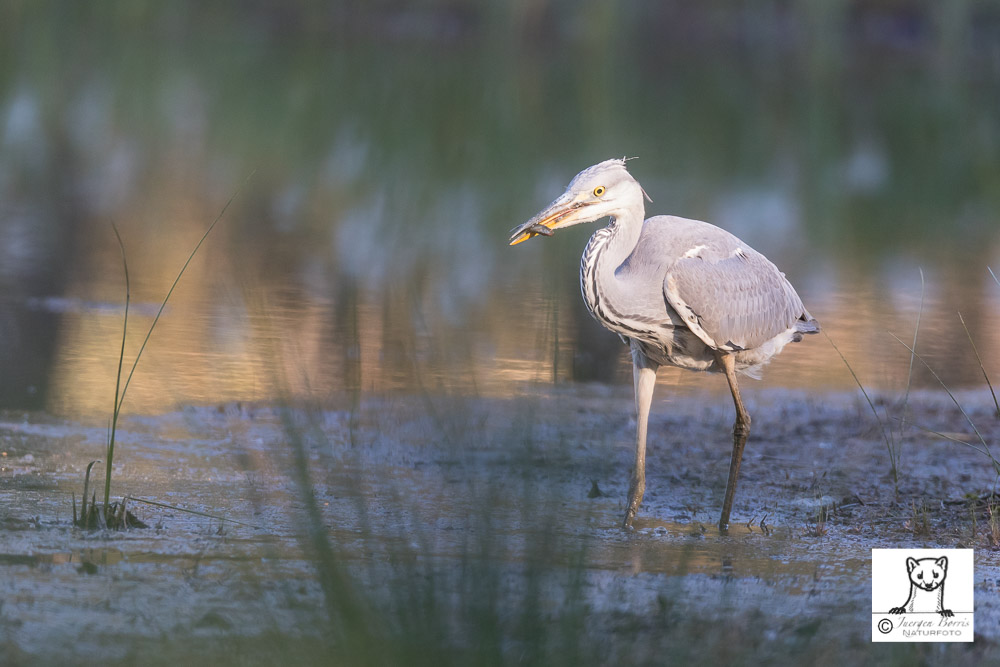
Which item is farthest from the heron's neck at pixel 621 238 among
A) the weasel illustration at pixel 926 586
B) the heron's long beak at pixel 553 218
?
the weasel illustration at pixel 926 586

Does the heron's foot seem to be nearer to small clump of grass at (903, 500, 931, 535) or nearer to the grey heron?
the grey heron

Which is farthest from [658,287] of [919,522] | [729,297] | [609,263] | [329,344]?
[329,344]

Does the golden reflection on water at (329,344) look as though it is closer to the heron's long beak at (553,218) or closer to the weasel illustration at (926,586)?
the heron's long beak at (553,218)

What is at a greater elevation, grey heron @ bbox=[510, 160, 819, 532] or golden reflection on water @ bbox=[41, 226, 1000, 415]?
grey heron @ bbox=[510, 160, 819, 532]

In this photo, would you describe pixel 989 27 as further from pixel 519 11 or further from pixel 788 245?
pixel 788 245

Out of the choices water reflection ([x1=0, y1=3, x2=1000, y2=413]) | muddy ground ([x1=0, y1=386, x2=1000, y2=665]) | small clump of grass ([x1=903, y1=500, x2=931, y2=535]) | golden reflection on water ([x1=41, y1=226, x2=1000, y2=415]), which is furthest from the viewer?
golden reflection on water ([x1=41, y1=226, x2=1000, y2=415])

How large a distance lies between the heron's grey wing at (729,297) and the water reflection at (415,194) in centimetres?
76

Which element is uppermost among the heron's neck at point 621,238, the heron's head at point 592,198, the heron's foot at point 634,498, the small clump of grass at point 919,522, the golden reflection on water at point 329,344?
the heron's head at point 592,198

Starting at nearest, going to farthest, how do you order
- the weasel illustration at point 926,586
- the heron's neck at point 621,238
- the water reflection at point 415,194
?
1. the water reflection at point 415,194
2. the weasel illustration at point 926,586
3. the heron's neck at point 621,238

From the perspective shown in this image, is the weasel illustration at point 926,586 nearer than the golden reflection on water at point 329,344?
Yes

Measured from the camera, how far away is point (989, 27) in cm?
3528

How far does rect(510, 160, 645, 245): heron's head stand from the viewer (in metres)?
5.25

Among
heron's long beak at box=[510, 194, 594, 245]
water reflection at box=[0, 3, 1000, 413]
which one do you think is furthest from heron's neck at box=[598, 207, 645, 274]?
water reflection at box=[0, 3, 1000, 413]

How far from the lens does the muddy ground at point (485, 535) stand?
9.91ft
